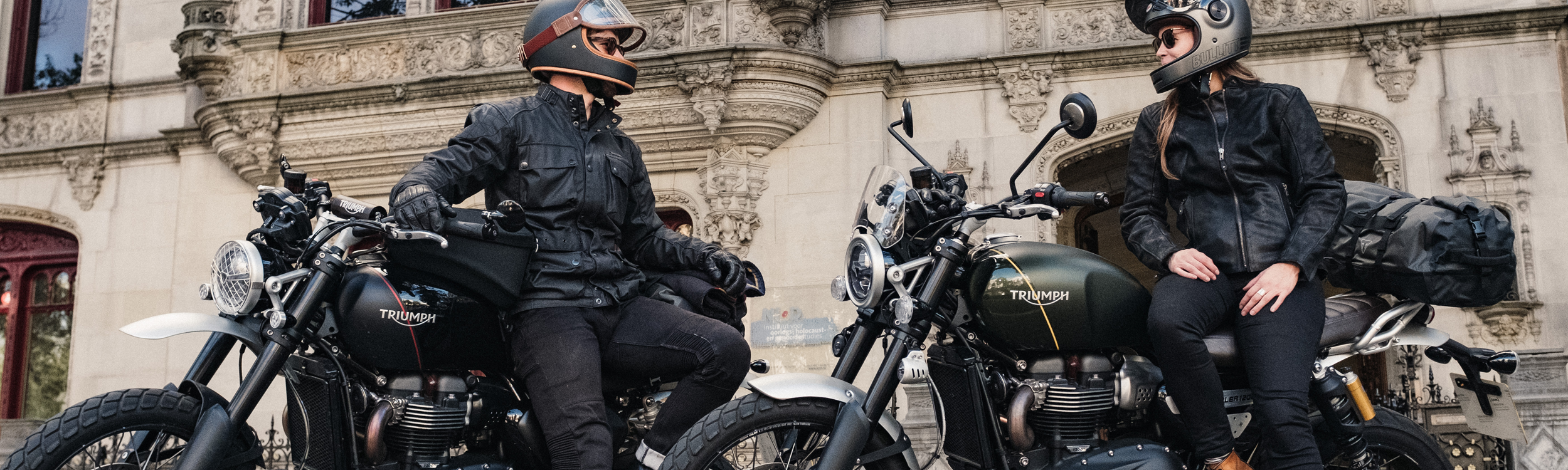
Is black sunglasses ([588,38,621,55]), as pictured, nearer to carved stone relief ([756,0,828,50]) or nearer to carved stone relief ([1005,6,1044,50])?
carved stone relief ([756,0,828,50])

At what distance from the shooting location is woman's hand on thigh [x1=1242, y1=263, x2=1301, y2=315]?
119 inches

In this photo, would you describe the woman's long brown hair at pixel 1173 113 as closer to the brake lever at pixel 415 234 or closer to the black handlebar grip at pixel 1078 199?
the black handlebar grip at pixel 1078 199

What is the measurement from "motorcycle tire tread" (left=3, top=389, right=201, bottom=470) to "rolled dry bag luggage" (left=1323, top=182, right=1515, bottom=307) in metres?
3.15

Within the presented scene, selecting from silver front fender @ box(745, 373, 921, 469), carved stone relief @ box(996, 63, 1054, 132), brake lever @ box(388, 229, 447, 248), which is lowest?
silver front fender @ box(745, 373, 921, 469)

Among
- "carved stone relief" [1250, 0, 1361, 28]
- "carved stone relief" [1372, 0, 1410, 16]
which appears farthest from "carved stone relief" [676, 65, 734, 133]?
"carved stone relief" [1372, 0, 1410, 16]

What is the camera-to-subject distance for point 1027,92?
29.8 ft

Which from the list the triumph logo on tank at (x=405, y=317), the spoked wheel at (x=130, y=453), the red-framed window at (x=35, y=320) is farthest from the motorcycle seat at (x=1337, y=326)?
the red-framed window at (x=35, y=320)

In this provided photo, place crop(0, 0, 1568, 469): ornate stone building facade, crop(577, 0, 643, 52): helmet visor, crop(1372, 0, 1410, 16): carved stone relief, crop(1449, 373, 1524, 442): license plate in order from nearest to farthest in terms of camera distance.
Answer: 1. crop(1449, 373, 1524, 442): license plate
2. crop(577, 0, 643, 52): helmet visor
3. crop(0, 0, 1568, 469): ornate stone building facade
4. crop(1372, 0, 1410, 16): carved stone relief

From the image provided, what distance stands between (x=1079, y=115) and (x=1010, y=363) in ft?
2.38

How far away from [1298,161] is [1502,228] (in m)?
0.61

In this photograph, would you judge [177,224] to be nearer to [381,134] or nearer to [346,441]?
[381,134]

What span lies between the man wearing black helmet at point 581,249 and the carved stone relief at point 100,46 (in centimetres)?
979

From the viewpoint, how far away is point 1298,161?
10.4 ft

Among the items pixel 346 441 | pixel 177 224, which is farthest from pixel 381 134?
pixel 346 441
